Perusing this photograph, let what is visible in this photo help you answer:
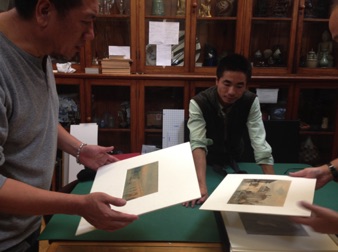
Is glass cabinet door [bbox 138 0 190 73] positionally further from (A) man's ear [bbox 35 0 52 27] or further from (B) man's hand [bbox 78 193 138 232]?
(B) man's hand [bbox 78 193 138 232]

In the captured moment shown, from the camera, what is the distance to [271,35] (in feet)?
9.12

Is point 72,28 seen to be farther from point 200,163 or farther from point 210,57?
point 210,57

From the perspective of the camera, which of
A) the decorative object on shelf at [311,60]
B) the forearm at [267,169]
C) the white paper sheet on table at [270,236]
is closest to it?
the white paper sheet on table at [270,236]

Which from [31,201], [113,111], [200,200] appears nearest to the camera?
[31,201]

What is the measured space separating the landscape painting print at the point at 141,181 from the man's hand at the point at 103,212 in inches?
3.7

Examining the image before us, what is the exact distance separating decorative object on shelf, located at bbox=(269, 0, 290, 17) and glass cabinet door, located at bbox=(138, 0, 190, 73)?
0.73 meters

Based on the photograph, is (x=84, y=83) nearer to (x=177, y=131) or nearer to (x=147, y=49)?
(x=147, y=49)

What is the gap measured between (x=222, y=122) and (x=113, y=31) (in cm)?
145

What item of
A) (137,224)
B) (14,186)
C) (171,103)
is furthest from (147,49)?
(14,186)

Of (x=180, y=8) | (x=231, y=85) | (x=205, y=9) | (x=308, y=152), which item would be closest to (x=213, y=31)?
(x=205, y=9)

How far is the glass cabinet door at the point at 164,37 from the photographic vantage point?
262 centimetres

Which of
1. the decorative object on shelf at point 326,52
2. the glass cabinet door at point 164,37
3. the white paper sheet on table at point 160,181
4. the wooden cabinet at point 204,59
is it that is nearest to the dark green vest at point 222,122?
the white paper sheet on table at point 160,181

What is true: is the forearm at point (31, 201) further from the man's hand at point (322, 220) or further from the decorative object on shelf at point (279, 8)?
the decorative object on shelf at point (279, 8)

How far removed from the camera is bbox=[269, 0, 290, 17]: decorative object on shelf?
2.63 meters
